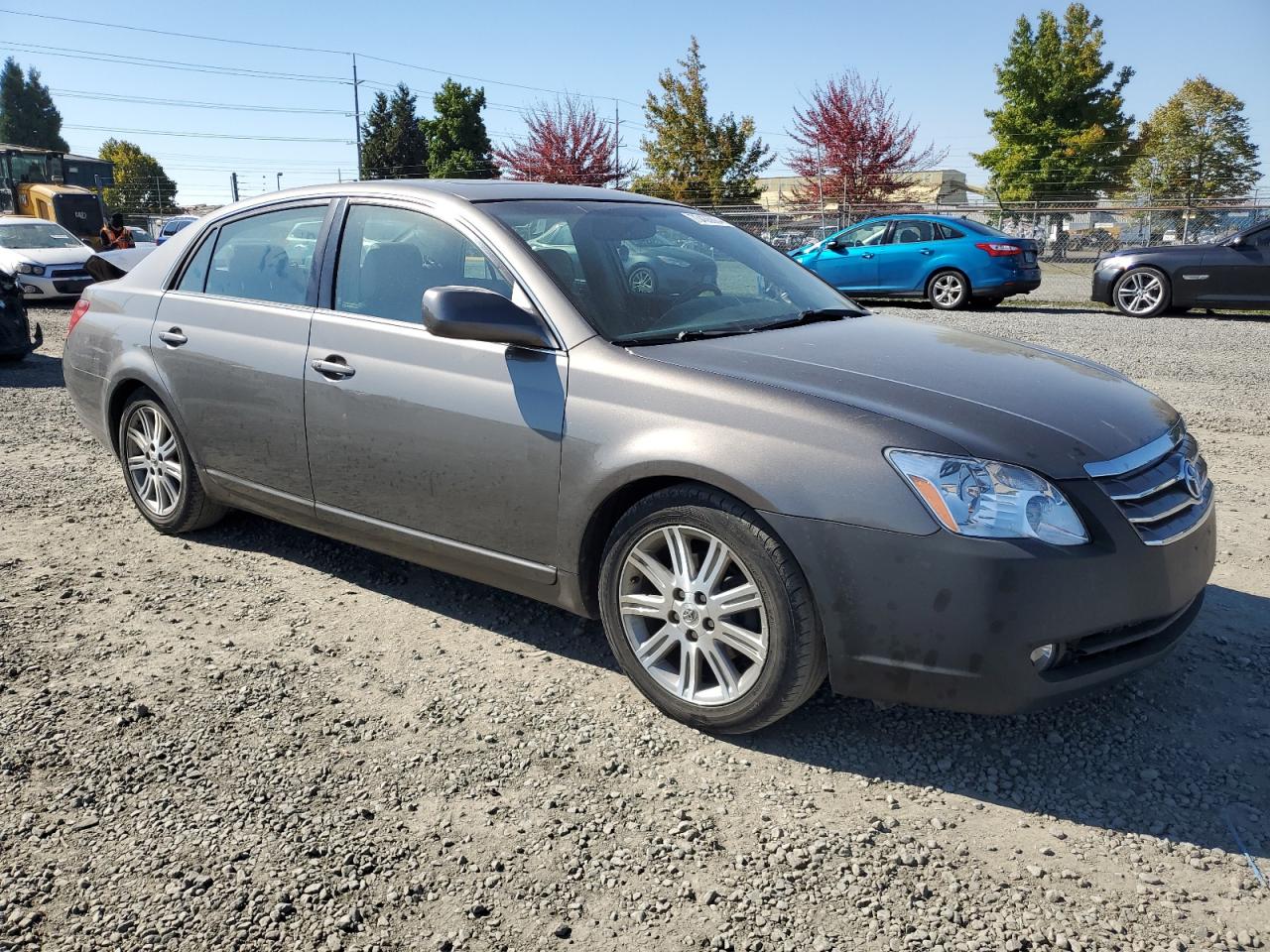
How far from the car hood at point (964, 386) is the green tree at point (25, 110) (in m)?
114

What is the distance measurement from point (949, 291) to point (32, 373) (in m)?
12.5

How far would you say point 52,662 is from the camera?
3738 millimetres

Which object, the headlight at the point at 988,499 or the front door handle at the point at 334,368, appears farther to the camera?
the front door handle at the point at 334,368

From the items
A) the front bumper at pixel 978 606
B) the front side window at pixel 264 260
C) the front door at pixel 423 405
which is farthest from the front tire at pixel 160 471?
the front bumper at pixel 978 606

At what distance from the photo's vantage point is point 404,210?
4.00 meters

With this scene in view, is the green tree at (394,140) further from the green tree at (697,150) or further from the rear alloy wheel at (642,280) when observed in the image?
the rear alloy wheel at (642,280)

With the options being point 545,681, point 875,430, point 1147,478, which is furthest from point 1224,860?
point 545,681

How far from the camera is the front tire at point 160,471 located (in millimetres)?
4867

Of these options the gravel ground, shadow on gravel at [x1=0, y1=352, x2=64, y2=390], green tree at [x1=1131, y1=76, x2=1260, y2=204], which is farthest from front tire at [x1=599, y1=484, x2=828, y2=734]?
green tree at [x1=1131, y1=76, x2=1260, y2=204]

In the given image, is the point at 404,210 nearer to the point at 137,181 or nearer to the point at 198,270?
the point at 198,270

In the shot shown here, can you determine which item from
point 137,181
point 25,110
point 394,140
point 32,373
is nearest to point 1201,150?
point 394,140

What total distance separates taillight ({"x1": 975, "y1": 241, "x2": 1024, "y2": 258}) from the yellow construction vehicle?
2085 cm

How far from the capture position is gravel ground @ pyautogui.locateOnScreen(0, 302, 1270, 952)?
2.40 meters

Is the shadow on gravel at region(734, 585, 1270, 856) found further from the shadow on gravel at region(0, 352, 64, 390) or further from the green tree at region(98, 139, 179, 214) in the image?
the green tree at region(98, 139, 179, 214)
